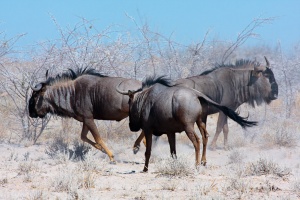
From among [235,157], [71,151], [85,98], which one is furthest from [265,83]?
[71,151]

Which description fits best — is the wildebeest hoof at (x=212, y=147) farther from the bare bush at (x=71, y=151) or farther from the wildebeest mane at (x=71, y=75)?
the wildebeest mane at (x=71, y=75)

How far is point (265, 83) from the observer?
13.9m

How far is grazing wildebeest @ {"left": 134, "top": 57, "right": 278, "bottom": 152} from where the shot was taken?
40.0 feet

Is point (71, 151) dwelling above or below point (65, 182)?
below

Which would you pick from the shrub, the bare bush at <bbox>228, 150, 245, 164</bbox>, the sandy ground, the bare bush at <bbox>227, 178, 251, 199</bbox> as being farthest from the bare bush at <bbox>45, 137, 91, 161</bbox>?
the bare bush at <bbox>227, 178, 251, 199</bbox>

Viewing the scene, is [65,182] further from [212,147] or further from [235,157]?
[212,147]

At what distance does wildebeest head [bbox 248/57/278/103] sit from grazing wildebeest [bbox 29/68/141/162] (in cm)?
341

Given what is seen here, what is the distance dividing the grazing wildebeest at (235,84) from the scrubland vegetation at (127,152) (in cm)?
98

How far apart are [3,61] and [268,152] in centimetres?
719

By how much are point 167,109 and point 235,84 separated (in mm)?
4223

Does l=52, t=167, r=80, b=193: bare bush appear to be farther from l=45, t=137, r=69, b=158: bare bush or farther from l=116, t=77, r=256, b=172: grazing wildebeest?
l=45, t=137, r=69, b=158: bare bush

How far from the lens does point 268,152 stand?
43.2 ft

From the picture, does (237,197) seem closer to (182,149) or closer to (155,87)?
(155,87)

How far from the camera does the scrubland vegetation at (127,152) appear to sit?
7.52m
